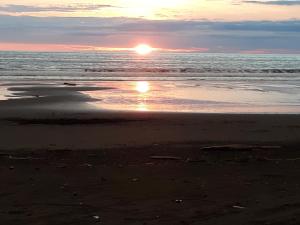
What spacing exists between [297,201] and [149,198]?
1.89 m

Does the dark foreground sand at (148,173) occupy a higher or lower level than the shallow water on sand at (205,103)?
higher

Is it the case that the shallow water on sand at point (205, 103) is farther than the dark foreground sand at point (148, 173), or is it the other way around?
the shallow water on sand at point (205, 103)

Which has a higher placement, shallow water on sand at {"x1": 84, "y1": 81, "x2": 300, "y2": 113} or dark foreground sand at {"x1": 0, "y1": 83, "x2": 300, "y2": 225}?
dark foreground sand at {"x1": 0, "y1": 83, "x2": 300, "y2": 225}

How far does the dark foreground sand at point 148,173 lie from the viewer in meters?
6.33

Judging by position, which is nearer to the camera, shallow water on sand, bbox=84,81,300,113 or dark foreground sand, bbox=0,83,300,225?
dark foreground sand, bbox=0,83,300,225

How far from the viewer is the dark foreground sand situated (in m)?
6.33

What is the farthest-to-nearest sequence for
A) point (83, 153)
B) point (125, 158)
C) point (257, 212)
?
point (83, 153)
point (125, 158)
point (257, 212)

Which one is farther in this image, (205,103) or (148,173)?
(205,103)

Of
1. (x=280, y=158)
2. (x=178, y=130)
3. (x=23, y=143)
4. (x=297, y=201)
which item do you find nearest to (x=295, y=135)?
(x=178, y=130)

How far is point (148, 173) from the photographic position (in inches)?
344

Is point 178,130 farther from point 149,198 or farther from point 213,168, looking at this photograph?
point 149,198

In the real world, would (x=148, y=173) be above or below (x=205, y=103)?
above

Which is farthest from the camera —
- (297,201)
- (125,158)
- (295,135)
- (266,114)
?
(266,114)

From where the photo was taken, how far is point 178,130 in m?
15.7
